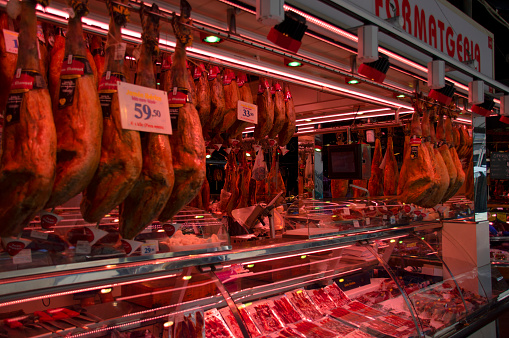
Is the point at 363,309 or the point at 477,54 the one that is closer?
the point at 363,309

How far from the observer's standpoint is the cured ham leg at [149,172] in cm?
193

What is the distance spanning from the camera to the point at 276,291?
3.55m

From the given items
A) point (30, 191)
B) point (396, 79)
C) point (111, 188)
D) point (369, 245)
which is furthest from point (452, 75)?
point (30, 191)

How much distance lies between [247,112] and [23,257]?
82.8 inches

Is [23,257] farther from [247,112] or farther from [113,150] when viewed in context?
[247,112]

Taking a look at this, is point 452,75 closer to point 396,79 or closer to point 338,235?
point 396,79

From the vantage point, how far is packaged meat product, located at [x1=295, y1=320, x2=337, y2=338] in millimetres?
3305

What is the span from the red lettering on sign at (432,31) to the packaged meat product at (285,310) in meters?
3.10

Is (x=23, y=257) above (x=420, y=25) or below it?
below

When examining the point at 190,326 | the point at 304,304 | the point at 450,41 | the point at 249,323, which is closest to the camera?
the point at 190,326

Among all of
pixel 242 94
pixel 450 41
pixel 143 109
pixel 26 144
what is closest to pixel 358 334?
pixel 242 94

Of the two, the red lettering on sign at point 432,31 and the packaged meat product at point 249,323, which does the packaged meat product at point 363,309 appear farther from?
the red lettering on sign at point 432,31

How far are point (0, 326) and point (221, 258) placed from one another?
125 centimetres

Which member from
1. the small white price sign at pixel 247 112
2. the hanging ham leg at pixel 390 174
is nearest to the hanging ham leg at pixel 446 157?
the hanging ham leg at pixel 390 174
